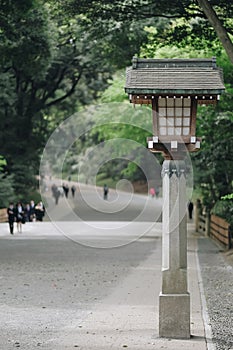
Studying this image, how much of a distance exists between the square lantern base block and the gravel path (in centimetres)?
55

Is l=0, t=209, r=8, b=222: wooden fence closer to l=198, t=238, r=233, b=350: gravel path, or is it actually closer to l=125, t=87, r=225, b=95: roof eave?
l=198, t=238, r=233, b=350: gravel path

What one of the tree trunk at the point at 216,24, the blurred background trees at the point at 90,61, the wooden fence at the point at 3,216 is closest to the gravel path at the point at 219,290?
the blurred background trees at the point at 90,61

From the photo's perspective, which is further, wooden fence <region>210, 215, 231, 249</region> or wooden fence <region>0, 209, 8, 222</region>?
wooden fence <region>0, 209, 8, 222</region>

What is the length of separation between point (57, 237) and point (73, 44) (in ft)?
61.7

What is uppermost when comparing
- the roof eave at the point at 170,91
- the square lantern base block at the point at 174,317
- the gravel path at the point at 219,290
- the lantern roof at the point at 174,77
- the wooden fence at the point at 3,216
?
the lantern roof at the point at 174,77

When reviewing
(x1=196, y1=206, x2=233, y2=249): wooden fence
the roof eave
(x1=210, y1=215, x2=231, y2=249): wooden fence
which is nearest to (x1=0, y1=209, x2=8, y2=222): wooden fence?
(x1=196, y1=206, x2=233, y2=249): wooden fence

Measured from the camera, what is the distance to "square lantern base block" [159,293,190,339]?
1240 cm

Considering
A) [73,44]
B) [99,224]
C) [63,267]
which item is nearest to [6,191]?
[99,224]

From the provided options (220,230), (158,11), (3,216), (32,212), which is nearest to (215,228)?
(220,230)

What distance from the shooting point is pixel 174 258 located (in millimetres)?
12656

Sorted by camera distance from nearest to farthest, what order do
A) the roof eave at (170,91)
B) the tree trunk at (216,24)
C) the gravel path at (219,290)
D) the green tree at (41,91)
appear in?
the roof eave at (170,91) < the gravel path at (219,290) < the tree trunk at (216,24) < the green tree at (41,91)

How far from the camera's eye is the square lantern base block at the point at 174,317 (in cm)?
1240

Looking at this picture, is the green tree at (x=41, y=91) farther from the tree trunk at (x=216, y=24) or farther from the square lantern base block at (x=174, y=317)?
the square lantern base block at (x=174, y=317)

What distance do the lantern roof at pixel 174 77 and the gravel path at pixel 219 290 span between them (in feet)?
13.3
